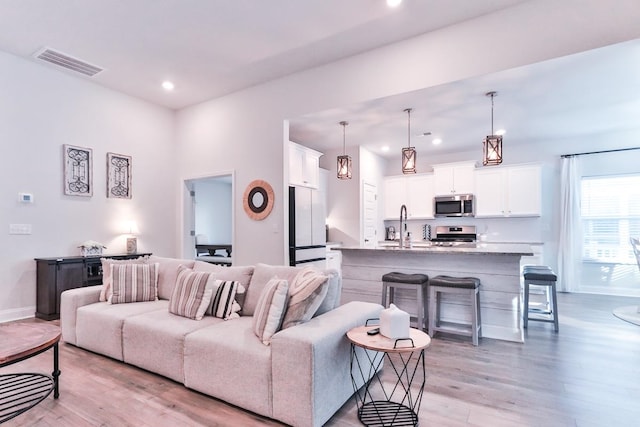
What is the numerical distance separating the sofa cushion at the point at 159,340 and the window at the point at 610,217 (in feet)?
21.6

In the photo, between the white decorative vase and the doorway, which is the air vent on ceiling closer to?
the doorway

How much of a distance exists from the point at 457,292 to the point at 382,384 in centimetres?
135

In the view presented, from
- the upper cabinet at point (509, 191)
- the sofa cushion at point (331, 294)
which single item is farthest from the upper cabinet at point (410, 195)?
the sofa cushion at point (331, 294)

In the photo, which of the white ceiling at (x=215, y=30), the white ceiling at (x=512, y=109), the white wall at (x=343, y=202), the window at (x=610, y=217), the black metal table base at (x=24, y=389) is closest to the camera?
the black metal table base at (x=24, y=389)

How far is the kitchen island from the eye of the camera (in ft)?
11.2

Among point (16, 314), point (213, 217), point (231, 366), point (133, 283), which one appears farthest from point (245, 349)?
point (213, 217)

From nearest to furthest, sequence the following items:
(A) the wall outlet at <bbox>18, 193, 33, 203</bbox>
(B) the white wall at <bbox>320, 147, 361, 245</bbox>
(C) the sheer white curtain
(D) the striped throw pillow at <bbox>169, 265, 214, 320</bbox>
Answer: (D) the striped throw pillow at <bbox>169, 265, 214, 320</bbox> → (A) the wall outlet at <bbox>18, 193, 33, 203</bbox> → (C) the sheer white curtain → (B) the white wall at <bbox>320, 147, 361, 245</bbox>

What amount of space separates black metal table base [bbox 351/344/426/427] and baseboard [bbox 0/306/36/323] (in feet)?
14.5

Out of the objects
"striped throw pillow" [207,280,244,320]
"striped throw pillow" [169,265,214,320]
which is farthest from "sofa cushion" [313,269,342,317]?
"striped throw pillow" [169,265,214,320]

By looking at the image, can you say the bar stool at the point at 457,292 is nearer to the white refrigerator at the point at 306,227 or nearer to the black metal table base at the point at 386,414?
the black metal table base at the point at 386,414

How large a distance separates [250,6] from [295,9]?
1.42 feet

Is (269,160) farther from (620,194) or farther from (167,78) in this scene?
(620,194)

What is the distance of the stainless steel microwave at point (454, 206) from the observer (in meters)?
6.54

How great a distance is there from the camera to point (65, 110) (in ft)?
15.2
